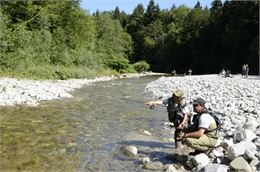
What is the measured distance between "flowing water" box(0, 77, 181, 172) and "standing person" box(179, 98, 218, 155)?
1.05 metres

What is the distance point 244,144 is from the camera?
8562 millimetres

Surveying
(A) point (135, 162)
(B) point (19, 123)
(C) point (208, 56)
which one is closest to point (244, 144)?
(A) point (135, 162)

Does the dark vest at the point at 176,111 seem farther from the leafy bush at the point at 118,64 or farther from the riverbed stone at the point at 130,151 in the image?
the leafy bush at the point at 118,64

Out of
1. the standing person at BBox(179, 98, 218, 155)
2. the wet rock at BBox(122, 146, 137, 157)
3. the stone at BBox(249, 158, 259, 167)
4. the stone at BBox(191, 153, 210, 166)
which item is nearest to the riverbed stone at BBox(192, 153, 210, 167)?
the stone at BBox(191, 153, 210, 166)

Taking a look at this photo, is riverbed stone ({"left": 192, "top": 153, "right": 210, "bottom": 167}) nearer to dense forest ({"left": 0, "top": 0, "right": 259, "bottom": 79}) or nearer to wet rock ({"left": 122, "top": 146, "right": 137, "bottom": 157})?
wet rock ({"left": 122, "top": 146, "right": 137, "bottom": 157})

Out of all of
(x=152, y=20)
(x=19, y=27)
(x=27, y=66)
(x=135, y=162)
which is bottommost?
(x=135, y=162)

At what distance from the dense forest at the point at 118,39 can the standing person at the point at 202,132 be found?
77.3 feet

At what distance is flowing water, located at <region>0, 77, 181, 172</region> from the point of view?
8750mm

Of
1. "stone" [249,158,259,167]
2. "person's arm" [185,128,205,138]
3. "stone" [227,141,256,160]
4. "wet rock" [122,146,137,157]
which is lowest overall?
"wet rock" [122,146,137,157]

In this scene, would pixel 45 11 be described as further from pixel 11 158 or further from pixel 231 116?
pixel 11 158

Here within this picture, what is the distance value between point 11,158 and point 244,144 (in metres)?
5.10

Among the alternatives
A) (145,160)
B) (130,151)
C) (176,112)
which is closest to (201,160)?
(145,160)

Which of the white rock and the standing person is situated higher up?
the standing person

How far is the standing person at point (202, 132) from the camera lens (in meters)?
8.56
